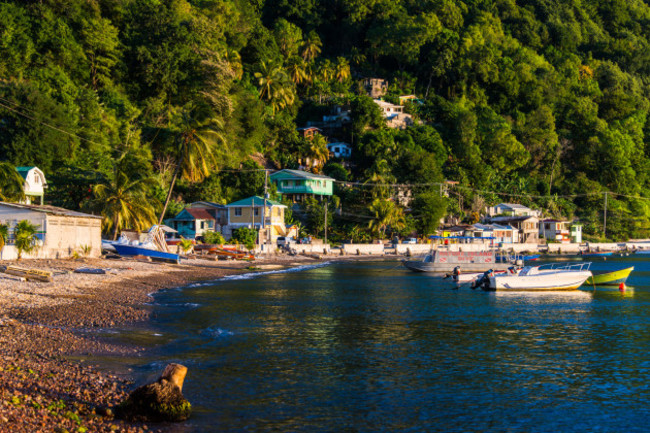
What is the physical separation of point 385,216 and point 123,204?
43.6 m

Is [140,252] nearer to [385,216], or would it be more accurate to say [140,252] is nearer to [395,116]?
[385,216]

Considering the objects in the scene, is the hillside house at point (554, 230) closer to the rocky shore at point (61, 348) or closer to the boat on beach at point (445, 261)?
the boat on beach at point (445, 261)

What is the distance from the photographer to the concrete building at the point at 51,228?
129 ft

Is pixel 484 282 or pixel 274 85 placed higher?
pixel 274 85

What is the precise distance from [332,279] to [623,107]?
135 metres

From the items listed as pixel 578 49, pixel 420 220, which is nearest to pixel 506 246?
pixel 420 220

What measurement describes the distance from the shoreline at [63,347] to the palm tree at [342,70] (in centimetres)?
10686

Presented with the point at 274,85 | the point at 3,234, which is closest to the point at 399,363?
the point at 3,234

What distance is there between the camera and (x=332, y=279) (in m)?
50.8

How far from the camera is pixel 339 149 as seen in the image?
114 meters

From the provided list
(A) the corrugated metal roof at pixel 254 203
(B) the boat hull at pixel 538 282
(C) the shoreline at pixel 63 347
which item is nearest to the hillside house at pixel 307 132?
(A) the corrugated metal roof at pixel 254 203

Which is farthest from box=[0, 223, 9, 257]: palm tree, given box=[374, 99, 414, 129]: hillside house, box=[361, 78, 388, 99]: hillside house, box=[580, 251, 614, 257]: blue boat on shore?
box=[361, 78, 388, 99]: hillside house

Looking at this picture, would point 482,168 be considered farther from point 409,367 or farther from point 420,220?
point 409,367

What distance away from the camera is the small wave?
22.5m
